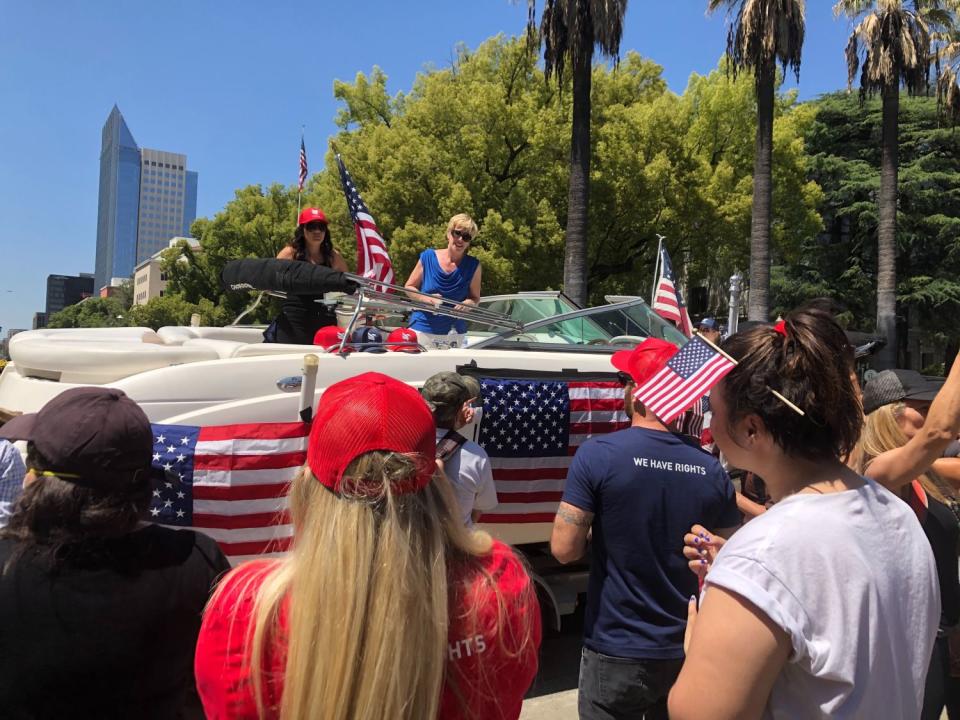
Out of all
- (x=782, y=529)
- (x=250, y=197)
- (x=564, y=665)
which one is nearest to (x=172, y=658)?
(x=782, y=529)

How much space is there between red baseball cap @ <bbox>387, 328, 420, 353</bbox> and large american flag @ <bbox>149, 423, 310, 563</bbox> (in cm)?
83

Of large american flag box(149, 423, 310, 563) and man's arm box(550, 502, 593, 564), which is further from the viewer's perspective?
large american flag box(149, 423, 310, 563)

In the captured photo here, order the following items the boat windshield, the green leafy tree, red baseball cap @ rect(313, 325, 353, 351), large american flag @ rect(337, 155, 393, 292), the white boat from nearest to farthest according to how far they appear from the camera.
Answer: the white boat
red baseball cap @ rect(313, 325, 353, 351)
large american flag @ rect(337, 155, 393, 292)
the boat windshield
the green leafy tree

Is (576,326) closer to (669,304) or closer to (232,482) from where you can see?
(669,304)

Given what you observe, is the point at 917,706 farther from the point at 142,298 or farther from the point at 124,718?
the point at 142,298

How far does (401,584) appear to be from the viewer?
46.4 inches

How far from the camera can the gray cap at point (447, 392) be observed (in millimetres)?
3410

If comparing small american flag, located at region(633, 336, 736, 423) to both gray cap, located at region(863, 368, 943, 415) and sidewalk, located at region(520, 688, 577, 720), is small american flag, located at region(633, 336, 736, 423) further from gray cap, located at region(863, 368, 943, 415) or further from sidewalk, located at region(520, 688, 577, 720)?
sidewalk, located at region(520, 688, 577, 720)

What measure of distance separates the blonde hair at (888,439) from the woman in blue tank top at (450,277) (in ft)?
8.51

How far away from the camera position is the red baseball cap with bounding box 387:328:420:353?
4.24 meters

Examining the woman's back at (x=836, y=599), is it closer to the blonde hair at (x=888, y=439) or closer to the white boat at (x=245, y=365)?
the blonde hair at (x=888, y=439)

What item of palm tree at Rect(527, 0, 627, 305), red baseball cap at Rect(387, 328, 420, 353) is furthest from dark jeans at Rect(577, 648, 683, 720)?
palm tree at Rect(527, 0, 627, 305)

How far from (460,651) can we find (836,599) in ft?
2.08

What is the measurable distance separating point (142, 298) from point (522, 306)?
373 feet
